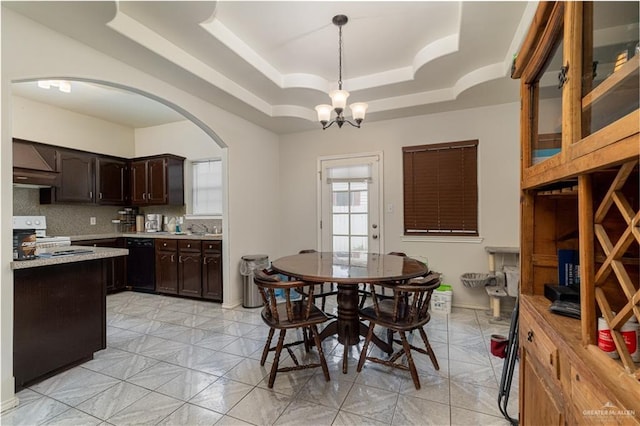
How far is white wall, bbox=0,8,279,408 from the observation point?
1.94 meters

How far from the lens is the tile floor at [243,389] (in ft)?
6.17

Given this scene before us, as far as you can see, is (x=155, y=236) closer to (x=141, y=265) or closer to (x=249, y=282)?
(x=141, y=265)

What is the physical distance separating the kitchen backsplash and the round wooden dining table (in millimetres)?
2949

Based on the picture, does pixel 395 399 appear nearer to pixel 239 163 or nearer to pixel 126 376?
pixel 126 376

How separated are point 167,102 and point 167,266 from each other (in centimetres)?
266

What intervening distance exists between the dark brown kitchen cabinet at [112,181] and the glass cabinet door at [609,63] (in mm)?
6003

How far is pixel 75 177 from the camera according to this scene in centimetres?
462

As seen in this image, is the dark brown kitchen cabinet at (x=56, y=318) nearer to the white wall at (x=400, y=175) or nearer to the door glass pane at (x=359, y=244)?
the white wall at (x=400, y=175)

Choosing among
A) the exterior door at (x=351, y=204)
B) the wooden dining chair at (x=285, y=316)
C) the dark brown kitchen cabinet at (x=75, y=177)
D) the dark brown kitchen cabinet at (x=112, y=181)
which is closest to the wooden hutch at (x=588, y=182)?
the wooden dining chair at (x=285, y=316)

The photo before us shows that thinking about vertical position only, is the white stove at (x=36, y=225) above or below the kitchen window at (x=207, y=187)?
below

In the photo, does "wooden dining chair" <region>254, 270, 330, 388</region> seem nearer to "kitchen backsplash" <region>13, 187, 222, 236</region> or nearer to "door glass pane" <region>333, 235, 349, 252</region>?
"door glass pane" <region>333, 235, 349, 252</region>

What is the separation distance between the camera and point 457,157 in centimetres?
402

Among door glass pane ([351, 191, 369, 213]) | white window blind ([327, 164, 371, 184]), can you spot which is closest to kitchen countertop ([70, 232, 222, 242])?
white window blind ([327, 164, 371, 184])

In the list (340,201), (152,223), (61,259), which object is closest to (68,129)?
(152,223)
